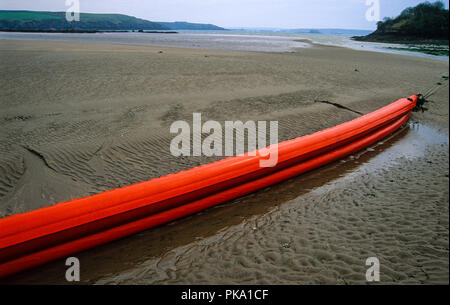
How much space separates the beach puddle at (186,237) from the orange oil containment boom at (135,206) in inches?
3.6

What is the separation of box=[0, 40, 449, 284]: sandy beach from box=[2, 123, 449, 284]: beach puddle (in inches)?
0.4

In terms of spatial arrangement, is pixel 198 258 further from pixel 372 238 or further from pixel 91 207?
pixel 372 238

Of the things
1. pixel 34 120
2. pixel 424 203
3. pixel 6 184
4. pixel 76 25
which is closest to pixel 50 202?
pixel 6 184

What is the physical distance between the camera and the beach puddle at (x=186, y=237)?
207 cm

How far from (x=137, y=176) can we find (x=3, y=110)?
12.6 ft

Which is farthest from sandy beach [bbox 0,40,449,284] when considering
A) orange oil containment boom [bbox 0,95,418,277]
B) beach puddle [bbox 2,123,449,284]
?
orange oil containment boom [bbox 0,95,418,277]

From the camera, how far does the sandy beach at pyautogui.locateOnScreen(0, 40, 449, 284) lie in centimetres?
202
